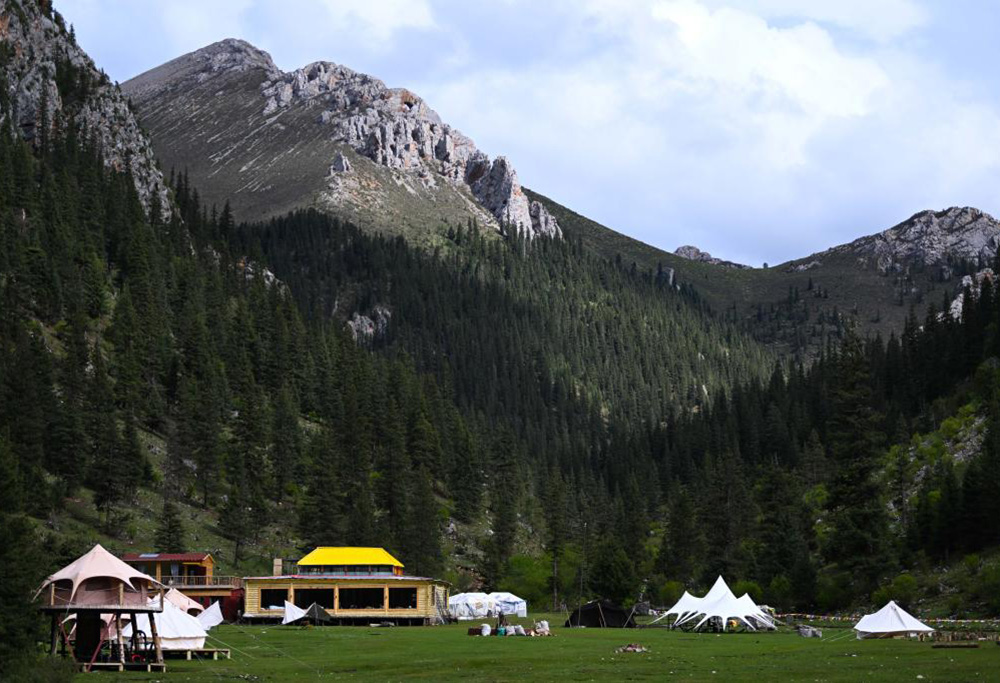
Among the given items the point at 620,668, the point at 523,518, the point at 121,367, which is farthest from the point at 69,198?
the point at 620,668

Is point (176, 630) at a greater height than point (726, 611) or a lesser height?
lesser

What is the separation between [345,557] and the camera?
361ft

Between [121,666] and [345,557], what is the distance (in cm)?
6299

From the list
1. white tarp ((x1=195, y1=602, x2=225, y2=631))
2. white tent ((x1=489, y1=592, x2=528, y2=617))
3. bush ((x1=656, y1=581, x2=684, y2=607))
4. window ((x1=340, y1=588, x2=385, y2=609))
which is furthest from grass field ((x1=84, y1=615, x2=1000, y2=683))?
bush ((x1=656, y1=581, x2=684, y2=607))

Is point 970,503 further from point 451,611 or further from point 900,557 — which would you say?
point 451,611

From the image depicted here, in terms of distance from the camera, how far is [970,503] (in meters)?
98.8

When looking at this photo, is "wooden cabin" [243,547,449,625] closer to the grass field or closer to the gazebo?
the grass field

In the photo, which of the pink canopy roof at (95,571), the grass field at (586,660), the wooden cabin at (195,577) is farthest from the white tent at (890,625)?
the wooden cabin at (195,577)

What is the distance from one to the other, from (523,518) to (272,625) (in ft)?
289

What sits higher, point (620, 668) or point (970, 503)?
point (970, 503)

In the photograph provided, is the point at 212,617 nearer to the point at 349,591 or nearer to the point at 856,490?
the point at 349,591

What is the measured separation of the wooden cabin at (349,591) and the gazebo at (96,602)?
53656 mm

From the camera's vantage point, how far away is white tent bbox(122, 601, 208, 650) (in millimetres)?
54875

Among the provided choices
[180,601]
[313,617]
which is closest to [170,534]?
[313,617]
